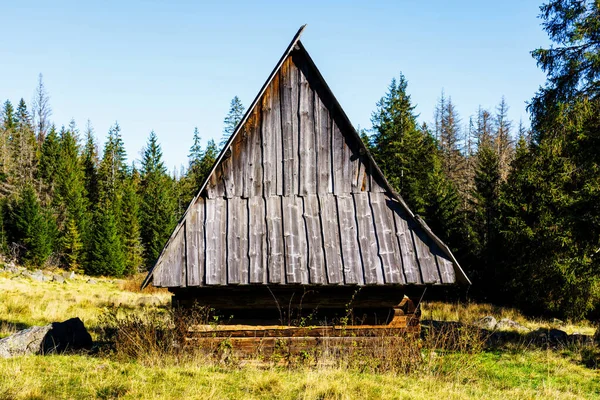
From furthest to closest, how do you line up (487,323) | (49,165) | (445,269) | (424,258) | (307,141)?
1. (49,165)
2. (487,323)
3. (307,141)
4. (424,258)
5. (445,269)

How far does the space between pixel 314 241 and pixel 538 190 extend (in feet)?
62.5

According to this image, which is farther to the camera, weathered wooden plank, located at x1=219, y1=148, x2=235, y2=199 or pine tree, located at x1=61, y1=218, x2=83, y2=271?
pine tree, located at x1=61, y1=218, x2=83, y2=271

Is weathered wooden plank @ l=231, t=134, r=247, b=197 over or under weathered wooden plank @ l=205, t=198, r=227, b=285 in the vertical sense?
over

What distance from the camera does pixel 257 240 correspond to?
8562mm

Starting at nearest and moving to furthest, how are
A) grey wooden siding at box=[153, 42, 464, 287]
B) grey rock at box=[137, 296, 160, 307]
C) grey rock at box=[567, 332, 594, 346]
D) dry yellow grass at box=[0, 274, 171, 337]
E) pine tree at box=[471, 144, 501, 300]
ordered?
grey wooden siding at box=[153, 42, 464, 287]
grey rock at box=[567, 332, 594, 346]
dry yellow grass at box=[0, 274, 171, 337]
grey rock at box=[137, 296, 160, 307]
pine tree at box=[471, 144, 501, 300]

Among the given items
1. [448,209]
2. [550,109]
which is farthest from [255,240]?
[448,209]

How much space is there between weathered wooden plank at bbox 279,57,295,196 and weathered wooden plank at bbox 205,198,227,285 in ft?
4.29

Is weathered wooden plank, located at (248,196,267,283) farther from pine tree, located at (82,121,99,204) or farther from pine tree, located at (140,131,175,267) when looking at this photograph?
pine tree, located at (82,121,99,204)

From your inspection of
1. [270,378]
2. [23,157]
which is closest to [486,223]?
[270,378]

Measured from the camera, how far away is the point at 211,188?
920 cm

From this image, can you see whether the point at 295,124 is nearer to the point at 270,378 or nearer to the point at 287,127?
the point at 287,127

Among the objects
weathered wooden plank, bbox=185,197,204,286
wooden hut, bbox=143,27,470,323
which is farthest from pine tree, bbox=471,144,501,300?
weathered wooden plank, bbox=185,197,204,286

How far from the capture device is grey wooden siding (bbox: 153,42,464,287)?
8172 mm

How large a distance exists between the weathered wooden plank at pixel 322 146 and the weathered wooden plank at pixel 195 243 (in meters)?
2.31
